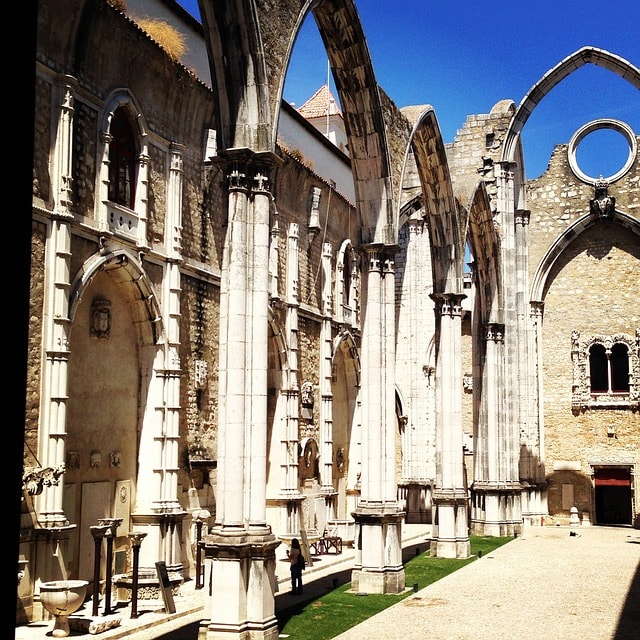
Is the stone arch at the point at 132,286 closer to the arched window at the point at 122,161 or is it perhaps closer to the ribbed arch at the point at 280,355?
the arched window at the point at 122,161

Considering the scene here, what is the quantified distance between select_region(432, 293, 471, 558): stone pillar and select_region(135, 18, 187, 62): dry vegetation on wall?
755 cm

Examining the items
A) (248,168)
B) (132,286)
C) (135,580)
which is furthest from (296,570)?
(248,168)

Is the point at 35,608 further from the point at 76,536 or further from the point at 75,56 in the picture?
the point at 75,56

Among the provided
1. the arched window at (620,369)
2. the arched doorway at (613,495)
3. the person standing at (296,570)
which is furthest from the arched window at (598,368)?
the person standing at (296,570)

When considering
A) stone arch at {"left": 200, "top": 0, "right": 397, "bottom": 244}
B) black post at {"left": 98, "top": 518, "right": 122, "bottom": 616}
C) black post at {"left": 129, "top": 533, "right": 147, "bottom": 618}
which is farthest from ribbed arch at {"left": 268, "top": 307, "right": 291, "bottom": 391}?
stone arch at {"left": 200, "top": 0, "right": 397, "bottom": 244}

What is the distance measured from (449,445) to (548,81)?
1285 cm

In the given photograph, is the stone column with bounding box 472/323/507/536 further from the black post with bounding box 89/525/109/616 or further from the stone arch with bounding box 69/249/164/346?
the black post with bounding box 89/525/109/616

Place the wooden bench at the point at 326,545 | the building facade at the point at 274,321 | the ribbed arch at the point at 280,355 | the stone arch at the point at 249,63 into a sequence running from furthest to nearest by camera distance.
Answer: the ribbed arch at the point at 280,355 < the wooden bench at the point at 326,545 < the building facade at the point at 274,321 < the stone arch at the point at 249,63

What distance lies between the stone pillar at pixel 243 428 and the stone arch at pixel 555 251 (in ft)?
66.5

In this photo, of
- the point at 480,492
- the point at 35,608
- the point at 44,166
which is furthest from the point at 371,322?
the point at 480,492

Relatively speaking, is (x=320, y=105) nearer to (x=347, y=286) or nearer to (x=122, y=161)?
(x=347, y=286)

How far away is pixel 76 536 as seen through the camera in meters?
13.4

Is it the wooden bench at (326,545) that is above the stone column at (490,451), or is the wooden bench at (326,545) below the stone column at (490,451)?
below

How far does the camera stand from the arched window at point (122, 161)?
14305mm
